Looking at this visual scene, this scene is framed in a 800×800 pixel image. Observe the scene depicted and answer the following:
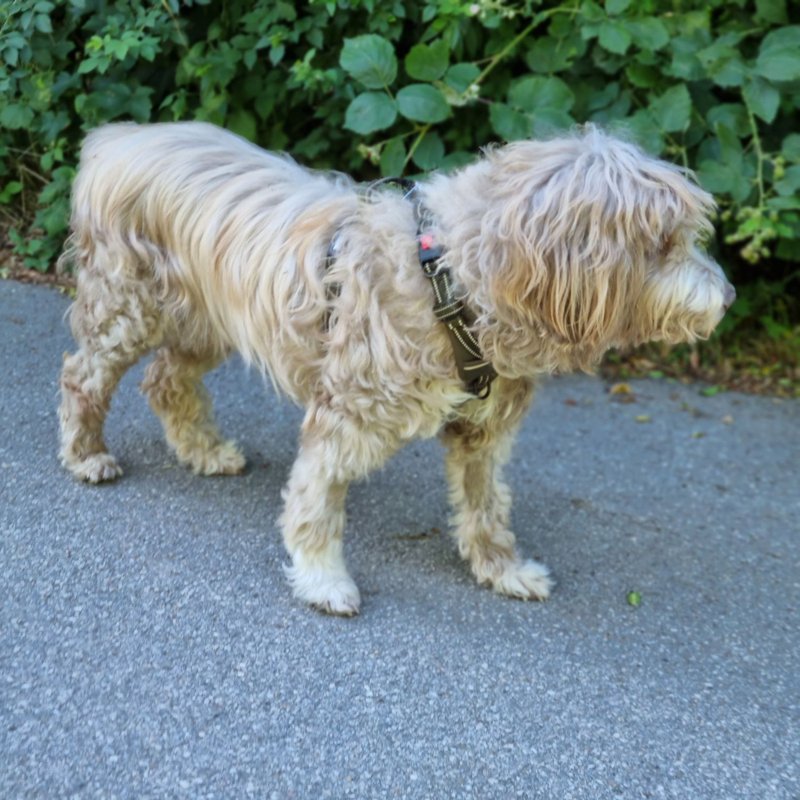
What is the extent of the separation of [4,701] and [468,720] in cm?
139

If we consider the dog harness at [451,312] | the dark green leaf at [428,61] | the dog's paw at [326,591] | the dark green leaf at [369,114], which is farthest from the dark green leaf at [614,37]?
the dog's paw at [326,591]

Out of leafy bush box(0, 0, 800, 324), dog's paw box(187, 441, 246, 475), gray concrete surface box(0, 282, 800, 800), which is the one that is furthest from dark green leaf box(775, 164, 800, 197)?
dog's paw box(187, 441, 246, 475)

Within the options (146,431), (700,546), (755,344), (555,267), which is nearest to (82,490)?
(146,431)

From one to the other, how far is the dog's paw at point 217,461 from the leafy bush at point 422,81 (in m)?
1.79

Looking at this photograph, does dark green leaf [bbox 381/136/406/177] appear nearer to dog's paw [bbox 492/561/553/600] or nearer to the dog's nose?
dog's paw [bbox 492/561/553/600]

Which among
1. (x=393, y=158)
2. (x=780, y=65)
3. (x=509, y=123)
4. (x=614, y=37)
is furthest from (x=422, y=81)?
(x=780, y=65)

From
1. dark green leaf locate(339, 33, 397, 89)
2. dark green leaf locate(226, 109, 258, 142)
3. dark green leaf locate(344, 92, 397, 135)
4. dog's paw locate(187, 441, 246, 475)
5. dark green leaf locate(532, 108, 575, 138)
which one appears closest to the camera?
dog's paw locate(187, 441, 246, 475)

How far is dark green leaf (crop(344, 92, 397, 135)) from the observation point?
5074 mm

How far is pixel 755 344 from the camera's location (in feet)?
21.9

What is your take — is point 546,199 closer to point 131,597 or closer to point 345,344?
point 345,344

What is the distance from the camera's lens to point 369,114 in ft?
16.7

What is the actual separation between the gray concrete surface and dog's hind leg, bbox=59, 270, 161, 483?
13cm

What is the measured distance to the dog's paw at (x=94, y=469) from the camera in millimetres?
4180

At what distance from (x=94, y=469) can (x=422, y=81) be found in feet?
8.92
